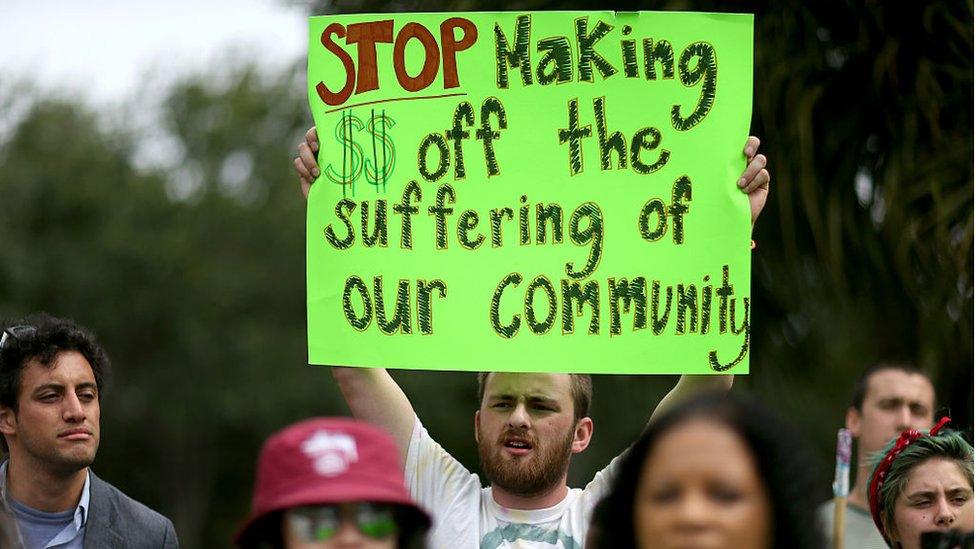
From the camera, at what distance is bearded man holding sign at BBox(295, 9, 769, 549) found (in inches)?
148

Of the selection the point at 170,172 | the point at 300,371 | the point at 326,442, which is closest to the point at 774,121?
the point at 326,442

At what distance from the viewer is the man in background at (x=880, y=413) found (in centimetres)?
482

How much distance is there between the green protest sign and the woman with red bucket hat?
1.16 metres

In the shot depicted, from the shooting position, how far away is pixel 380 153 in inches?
155

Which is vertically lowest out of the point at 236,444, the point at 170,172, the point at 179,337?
the point at 236,444

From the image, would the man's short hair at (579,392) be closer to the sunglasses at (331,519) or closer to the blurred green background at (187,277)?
the sunglasses at (331,519)

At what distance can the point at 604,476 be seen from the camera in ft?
12.5

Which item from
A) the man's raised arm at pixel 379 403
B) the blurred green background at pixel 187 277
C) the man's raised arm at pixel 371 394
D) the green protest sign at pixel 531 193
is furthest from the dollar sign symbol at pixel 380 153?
the blurred green background at pixel 187 277

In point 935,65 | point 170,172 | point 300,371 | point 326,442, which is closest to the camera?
point 326,442

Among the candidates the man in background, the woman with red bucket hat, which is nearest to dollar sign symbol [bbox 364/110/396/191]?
the woman with red bucket hat

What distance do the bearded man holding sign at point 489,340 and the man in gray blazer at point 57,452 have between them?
64 cm

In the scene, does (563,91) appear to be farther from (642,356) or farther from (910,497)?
(910,497)

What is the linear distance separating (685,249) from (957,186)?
2393mm

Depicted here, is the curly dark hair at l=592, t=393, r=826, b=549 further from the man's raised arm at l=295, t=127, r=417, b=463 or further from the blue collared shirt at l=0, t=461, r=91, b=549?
the blue collared shirt at l=0, t=461, r=91, b=549
